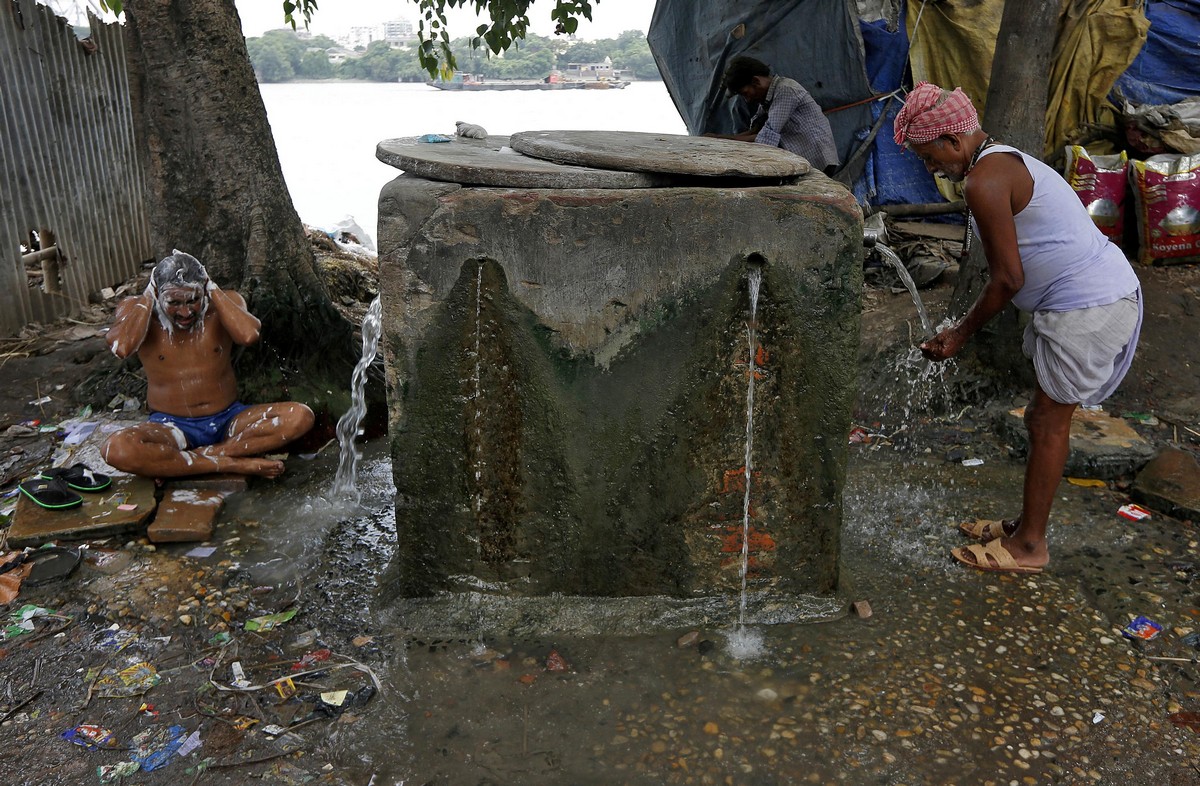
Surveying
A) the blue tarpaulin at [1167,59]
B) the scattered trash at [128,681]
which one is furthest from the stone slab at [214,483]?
the blue tarpaulin at [1167,59]

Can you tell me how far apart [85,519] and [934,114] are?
3161 millimetres

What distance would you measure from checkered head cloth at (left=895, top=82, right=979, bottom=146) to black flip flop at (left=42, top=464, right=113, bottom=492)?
Result: 3.10m

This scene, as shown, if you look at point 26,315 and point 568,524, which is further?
point 26,315

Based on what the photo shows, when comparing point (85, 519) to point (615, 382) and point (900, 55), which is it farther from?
point (900, 55)

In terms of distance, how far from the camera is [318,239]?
6.55 m

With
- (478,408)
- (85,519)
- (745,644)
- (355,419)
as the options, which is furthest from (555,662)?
(355,419)

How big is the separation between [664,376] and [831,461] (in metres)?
0.56

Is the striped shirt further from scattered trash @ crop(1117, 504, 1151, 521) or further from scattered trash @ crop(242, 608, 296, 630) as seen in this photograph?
scattered trash @ crop(242, 608, 296, 630)

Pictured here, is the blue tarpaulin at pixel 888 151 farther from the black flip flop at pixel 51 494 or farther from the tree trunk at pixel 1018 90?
the black flip flop at pixel 51 494

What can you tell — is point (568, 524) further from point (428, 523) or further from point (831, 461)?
point (831, 461)

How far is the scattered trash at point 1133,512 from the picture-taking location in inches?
131

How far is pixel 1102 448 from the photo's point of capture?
3.67 metres

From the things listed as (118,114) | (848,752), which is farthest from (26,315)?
(848,752)

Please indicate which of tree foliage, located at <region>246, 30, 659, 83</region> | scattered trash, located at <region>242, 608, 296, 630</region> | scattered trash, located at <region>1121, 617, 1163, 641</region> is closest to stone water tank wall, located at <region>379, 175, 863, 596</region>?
scattered trash, located at <region>242, 608, 296, 630</region>
